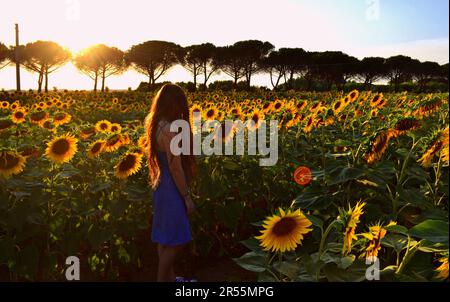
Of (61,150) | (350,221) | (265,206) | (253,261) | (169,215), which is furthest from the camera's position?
(265,206)

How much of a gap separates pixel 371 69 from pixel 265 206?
69.2 metres

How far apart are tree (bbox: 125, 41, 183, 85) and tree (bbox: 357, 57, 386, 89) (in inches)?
1104

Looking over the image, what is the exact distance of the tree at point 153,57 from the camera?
59.8 metres

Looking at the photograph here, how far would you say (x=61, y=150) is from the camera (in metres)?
4.50

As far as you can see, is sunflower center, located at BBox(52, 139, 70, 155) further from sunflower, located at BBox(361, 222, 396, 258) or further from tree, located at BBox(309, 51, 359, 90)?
tree, located at BBox(309, 51, 359, 90)

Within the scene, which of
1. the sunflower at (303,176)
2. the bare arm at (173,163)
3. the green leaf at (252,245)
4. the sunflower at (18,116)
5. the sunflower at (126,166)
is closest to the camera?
the green leaf at (252,245)

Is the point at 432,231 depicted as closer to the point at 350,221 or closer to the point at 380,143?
the point at 350,221

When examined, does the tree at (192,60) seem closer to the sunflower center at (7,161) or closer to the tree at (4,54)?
the tree at (4,54)

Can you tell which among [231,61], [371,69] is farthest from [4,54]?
[371,69]

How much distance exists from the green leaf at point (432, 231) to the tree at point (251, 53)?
5869 centimetres

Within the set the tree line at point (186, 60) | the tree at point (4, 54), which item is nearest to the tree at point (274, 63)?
the tree line at point (186, 60)

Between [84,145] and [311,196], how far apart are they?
117 inches

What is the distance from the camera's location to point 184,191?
3744mm
